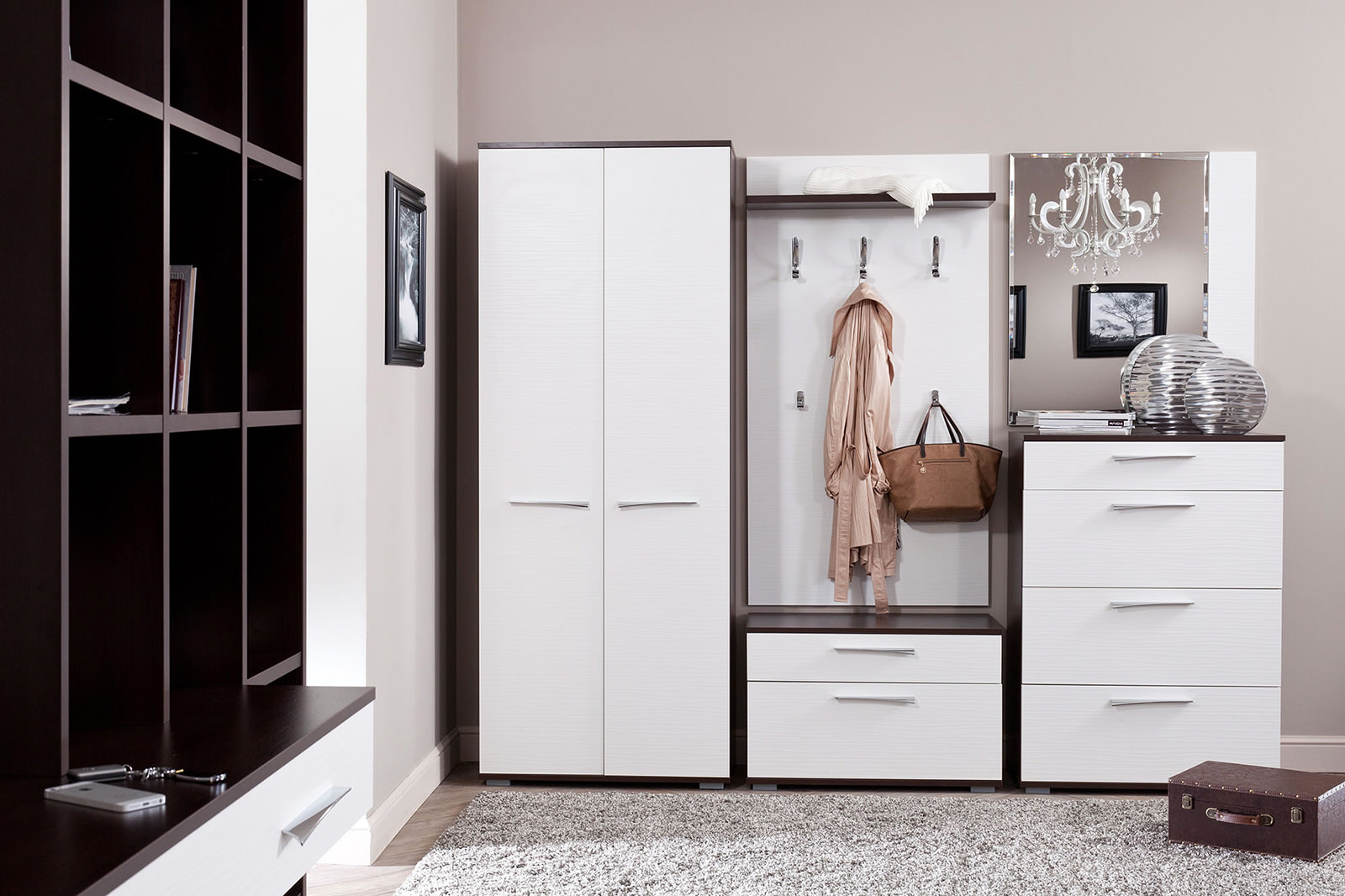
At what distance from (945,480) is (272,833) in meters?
2.63

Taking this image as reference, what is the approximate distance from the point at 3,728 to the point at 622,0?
3.18 m

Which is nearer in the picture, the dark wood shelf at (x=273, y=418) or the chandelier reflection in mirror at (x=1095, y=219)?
the dark wood shelf at (x=273, y=418)

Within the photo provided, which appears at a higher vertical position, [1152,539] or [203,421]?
[203,421]

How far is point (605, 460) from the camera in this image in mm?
3373

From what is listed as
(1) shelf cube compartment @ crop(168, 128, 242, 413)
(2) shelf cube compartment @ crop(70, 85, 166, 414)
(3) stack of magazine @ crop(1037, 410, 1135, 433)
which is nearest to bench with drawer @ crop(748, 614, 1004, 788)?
(3) stack of magazine @ crop(1037, 410, 1135, 433)

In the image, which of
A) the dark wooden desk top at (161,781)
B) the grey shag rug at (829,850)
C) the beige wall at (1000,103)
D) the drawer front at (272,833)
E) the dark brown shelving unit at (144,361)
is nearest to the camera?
the dark wooden desk top at (161,781)

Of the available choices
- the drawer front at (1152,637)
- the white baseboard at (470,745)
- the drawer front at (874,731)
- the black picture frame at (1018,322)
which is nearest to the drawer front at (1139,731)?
the drawer front at (1152,637)

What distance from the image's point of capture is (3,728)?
1198 millimetres

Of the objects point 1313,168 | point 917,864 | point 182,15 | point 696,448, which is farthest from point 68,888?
point 1313,168

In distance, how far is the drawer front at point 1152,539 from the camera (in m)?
3.24

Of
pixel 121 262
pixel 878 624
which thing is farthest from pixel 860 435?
pixel 121 262

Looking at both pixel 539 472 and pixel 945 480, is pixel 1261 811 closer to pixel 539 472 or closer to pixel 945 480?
pixel 945 480

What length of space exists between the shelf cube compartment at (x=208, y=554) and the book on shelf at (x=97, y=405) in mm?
258

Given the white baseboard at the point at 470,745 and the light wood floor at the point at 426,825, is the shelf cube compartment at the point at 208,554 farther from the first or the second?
the white baseboard at the point at 470,745
